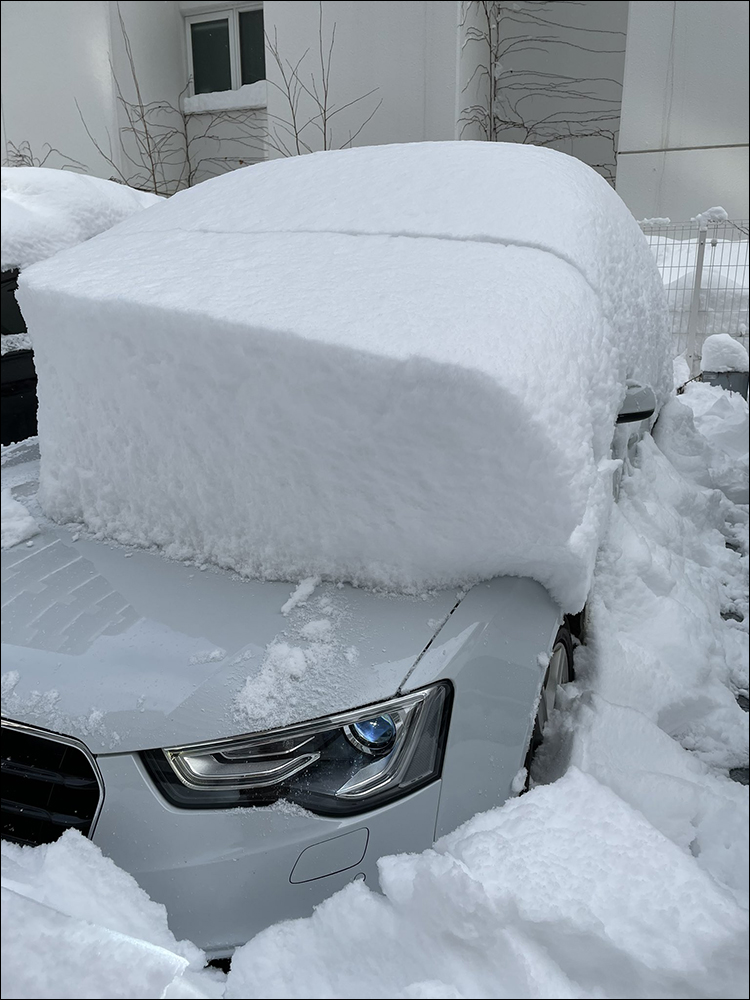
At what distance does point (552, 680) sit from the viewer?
5.76 feet

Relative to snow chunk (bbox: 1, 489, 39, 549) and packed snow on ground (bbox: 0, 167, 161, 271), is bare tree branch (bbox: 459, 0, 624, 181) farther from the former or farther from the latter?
snow chunk (bbox: 1, 489, 39, 549)

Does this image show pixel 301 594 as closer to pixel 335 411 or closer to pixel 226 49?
pixel 335 411

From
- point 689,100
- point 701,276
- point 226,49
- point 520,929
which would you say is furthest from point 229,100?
point 701,276

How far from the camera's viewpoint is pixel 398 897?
1.33m

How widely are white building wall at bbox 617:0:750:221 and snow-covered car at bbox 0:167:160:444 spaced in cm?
117

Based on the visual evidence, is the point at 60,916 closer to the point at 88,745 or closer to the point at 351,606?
the point at 88,745

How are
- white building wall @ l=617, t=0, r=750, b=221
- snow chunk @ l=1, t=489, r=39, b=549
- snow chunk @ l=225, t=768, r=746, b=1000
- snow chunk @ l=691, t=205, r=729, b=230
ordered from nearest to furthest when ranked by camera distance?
snow chunk @ l=225, t=768, r=746, b=1000 < snow chunk @ l=1, t=489, r=39, b=549 < white building wall @ l=617, t=0, r=750, b=221 < snow chunk @ l=691, t=205, r=729, b=230

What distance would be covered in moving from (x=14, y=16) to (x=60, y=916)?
1.69m

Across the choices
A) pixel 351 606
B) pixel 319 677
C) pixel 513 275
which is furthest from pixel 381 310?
pixel 319 677

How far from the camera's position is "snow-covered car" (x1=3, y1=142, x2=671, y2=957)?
138 centimetres

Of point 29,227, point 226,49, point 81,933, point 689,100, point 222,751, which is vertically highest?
point 226,49

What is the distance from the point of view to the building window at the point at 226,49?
166cm

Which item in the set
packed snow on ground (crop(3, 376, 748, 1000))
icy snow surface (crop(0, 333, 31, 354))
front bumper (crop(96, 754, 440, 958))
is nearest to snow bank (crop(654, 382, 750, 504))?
packed snow on ground (crop(3, 376, 748, 1000))

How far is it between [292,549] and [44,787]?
64 centimetres
